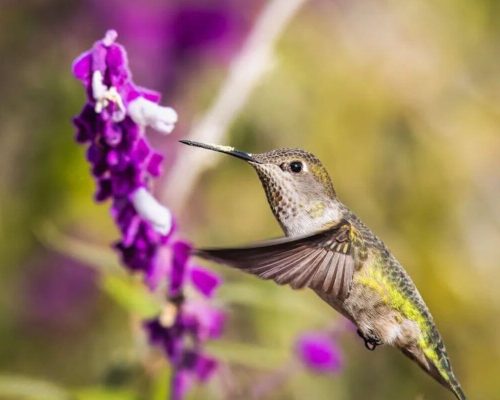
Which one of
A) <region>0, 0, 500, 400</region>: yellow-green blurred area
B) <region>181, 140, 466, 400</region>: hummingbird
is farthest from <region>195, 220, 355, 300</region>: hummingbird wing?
<region>0, 0, 500, 400</region>: yellow-green blurred area

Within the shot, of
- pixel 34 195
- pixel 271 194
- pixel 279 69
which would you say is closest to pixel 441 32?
pixel 279 69

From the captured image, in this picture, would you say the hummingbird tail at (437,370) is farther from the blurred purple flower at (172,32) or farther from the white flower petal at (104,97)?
the blurred purple flower at (172,32)

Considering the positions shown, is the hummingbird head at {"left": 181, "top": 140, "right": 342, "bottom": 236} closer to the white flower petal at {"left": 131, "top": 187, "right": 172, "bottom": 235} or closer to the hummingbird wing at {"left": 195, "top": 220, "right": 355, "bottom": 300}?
the hummingbird wing at {"left": 195, "top": 220, "right": 355, "bottom": 300}

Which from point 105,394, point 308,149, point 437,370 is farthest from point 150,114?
point 308,149

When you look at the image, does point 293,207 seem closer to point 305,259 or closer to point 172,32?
point 305,259

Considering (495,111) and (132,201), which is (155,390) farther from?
(495,111)

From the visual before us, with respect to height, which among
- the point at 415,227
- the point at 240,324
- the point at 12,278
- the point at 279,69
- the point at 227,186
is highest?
the point at 279,69

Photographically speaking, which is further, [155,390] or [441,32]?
[441,32]
